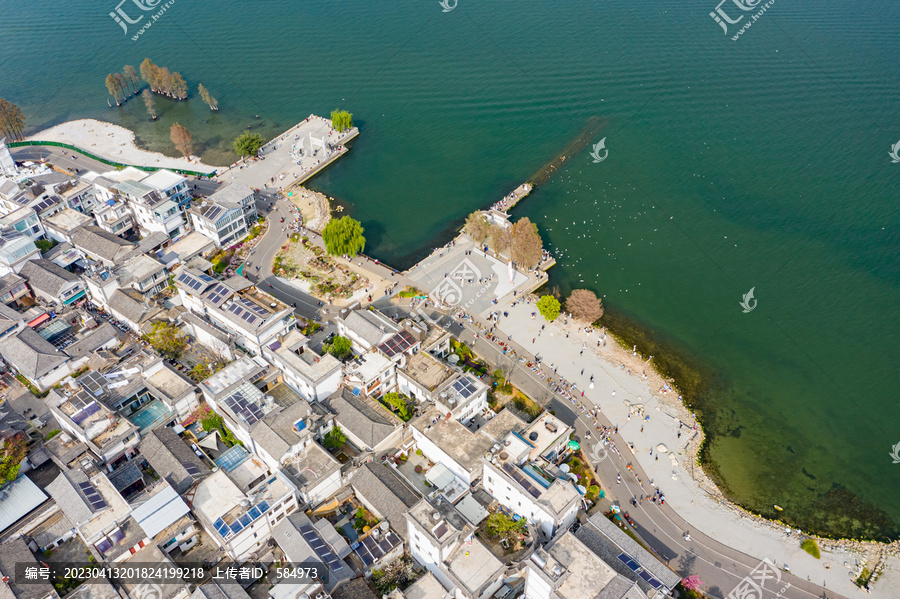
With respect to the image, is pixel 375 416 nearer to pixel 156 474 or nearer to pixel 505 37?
pixel 156 474

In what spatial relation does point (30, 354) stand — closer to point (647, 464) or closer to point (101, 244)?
point (101, 244)

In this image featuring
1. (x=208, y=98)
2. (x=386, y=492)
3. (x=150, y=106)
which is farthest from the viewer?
(x=208, y=98)

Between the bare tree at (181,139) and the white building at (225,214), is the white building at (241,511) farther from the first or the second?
the bare tree at (181,139)

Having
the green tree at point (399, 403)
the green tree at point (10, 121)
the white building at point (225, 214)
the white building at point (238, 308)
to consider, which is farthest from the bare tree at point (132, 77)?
the green tree at point (399, 403)

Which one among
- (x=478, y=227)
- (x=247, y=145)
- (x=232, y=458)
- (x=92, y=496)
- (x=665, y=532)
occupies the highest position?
(x=478, y=227)

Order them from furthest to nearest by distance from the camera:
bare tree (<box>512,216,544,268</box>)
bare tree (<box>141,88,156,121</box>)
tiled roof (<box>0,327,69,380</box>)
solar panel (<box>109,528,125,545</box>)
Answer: bare tree (<box>141,88,156,121</box>) < bare tree (<box>512,216,544,268</box>) < tiled roof (<box>0,327,69,380</box>) < solar panel (<box>109,528,125,545</box>)

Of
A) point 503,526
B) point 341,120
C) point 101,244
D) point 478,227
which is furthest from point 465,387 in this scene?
point 341,120

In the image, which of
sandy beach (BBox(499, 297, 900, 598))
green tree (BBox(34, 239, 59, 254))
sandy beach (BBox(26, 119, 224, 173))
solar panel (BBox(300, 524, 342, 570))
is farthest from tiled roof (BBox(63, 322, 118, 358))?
sandy beach (BBox(499, 297, 900, 598))

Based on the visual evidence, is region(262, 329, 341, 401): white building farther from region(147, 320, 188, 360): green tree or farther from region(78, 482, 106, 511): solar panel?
region(78, 482, 106, 511): solar panel
